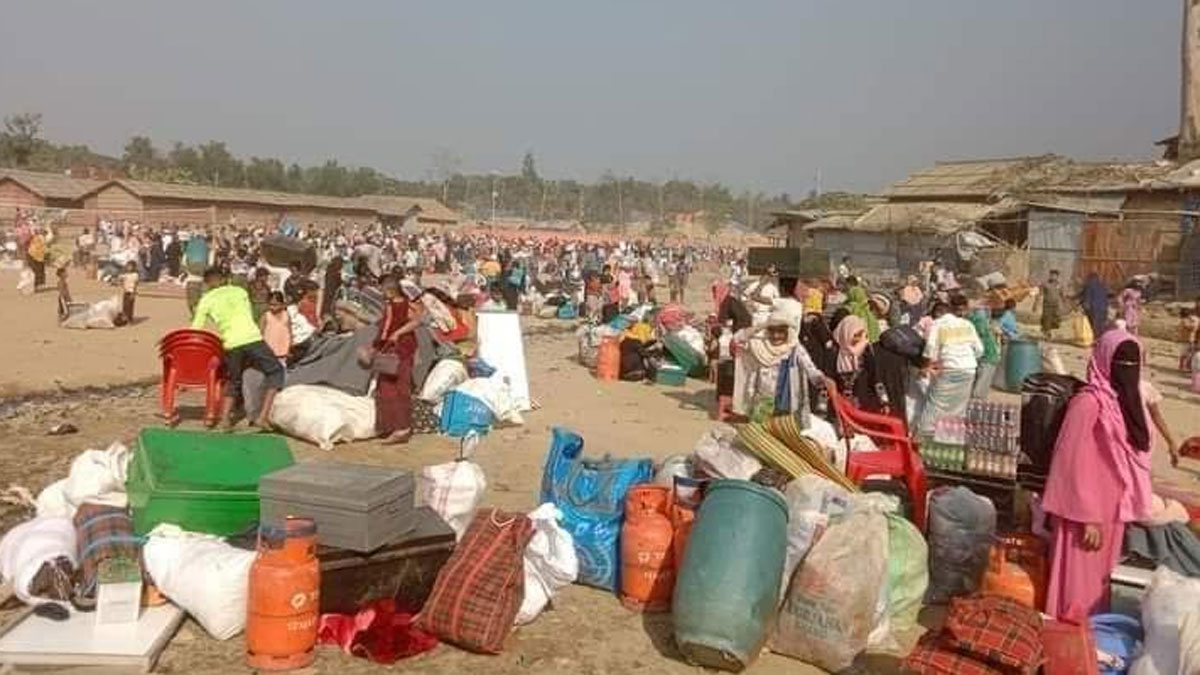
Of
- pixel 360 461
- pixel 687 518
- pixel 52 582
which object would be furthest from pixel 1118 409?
pixel 360 461

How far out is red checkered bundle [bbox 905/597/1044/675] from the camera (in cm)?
384

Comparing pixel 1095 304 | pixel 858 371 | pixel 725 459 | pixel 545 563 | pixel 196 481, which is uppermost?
pixel 1095 304

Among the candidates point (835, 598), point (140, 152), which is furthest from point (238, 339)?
point (140, 152)

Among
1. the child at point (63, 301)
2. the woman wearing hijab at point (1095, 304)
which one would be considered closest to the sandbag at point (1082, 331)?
the woman wearing hijab at point (1095, 304)

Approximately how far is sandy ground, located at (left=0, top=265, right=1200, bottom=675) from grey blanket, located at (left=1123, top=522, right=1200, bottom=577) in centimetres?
144

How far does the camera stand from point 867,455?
6.25 m

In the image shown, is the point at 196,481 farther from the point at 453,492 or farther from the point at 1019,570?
the point at 1019,570

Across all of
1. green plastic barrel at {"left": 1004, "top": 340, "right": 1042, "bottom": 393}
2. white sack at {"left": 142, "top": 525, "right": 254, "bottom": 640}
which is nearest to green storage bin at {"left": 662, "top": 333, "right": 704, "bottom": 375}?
green plastic barrel at {"left": 1004, "top": 340, "right": 1042, "bottom": 393}

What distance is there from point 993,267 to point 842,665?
73.3ft

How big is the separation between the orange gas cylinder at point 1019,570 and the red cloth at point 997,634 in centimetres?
99

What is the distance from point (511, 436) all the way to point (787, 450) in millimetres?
4303

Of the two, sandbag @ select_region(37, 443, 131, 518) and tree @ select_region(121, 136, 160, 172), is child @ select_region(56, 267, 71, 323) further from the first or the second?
tree @ select_region(121, 136, 160, 172)

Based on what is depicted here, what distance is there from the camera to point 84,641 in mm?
4332

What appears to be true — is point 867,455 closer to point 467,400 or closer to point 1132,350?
point 1132,350
